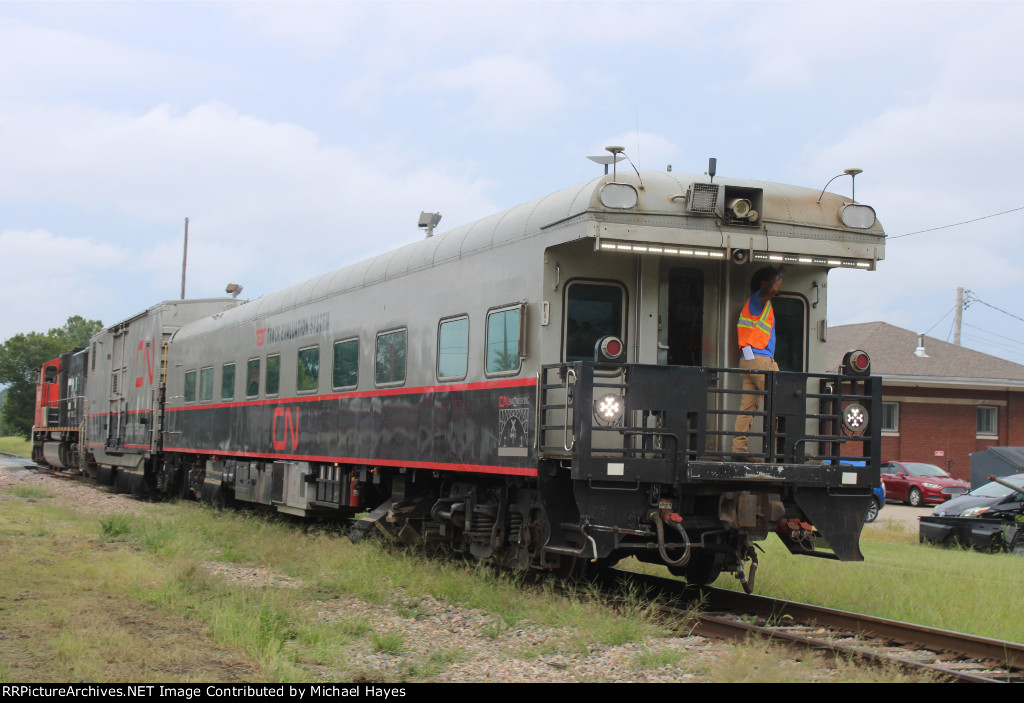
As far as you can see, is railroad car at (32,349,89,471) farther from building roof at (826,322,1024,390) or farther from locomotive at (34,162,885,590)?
building roof at (826,322,1024,390)

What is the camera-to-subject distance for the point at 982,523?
581 inches

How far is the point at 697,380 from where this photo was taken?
8.10 meters

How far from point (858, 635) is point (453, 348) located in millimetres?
4756

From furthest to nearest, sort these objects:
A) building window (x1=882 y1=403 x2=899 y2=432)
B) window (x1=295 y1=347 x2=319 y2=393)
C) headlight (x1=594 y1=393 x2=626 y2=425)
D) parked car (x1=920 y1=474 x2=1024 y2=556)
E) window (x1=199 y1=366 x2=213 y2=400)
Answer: building window (x1=882 y1=403 x2=899 y2=432) < window (x1=199 y1=366 x2=213 y2=400) < parked car (x1=920 y1=474 x2=1024 y2=556) < window (x1=295 y1=347 x2=319 y2=393) < headlight (x1=594 y1=393 x2=626 y2=425)

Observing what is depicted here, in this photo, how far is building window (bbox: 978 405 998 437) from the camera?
33.9 m

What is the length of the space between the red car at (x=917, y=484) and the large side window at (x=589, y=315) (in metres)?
21.5

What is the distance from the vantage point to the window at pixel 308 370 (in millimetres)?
13828

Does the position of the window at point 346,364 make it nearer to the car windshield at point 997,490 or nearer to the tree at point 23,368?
the car windshield at point 997,490

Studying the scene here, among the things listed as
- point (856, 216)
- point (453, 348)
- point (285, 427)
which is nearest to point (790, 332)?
point (856, 216)

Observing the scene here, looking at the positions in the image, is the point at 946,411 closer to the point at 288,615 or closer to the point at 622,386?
the point at 622,386

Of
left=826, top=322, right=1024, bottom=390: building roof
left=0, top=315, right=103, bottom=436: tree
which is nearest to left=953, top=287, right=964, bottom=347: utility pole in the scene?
left=826, top=322, right=1024, bottom=390: building roof

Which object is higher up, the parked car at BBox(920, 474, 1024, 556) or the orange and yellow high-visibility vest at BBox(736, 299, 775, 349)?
the orange and yellow high-visibility vest at BBox(736, 299, 775, 349)

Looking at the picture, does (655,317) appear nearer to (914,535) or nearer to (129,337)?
(914,535)

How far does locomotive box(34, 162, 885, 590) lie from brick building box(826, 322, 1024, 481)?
2472cm
